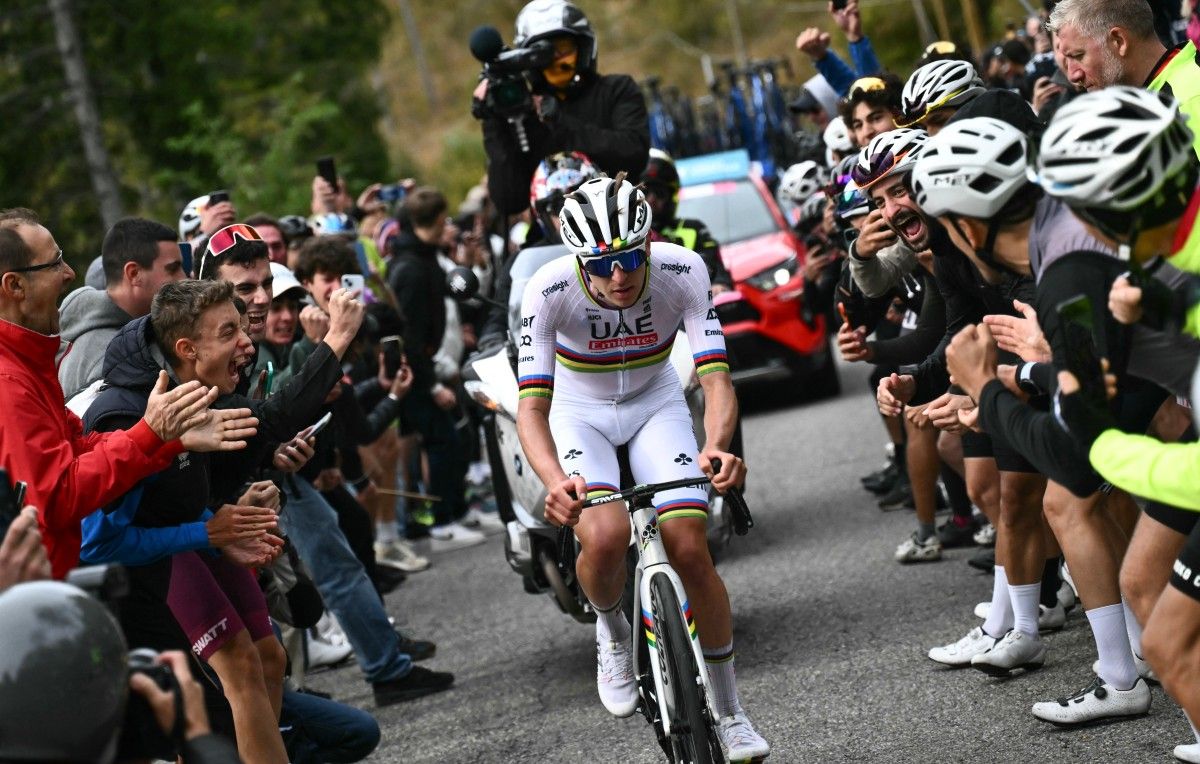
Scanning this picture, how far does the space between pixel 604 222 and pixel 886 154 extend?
1.43 m

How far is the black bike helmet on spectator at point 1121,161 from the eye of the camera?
12.1 feet

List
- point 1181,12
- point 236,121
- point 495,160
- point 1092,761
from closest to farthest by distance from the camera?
point 1092,761
point 495,160
point 1181,12
point 236,121

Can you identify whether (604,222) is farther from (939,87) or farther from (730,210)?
(730,210)

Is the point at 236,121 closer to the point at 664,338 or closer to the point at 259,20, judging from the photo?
the point at 259,20

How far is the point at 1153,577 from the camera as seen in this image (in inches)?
175

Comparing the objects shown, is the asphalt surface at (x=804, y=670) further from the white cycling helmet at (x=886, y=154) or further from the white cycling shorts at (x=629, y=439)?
the white cycling helmet at (x=886, y=154)

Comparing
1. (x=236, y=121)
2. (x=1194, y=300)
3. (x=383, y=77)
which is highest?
(x=1194, y=300)

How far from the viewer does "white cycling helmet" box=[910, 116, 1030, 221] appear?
4.38 meters

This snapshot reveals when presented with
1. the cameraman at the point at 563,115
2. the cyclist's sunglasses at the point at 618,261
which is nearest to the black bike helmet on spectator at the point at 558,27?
the cameraman at the point at 563,115

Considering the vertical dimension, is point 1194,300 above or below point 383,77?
above

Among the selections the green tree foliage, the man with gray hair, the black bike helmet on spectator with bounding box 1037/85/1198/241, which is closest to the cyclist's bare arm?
the black bike helmet on spectator with bounding box 1037/85/1198/241

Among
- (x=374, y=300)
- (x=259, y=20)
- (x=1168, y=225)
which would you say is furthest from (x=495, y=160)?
(x=259, y=20)

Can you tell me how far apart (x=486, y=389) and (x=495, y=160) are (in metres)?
1.84

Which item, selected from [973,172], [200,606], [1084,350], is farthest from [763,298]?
[1084,350]
